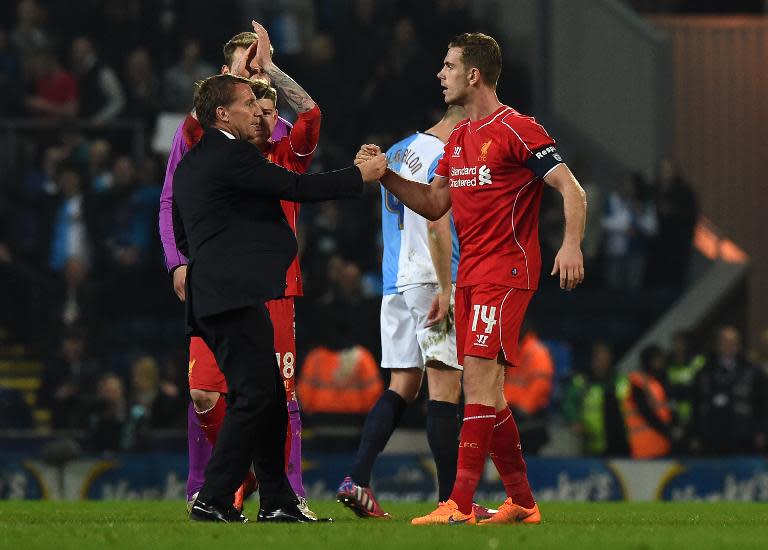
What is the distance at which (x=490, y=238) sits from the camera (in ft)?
27.1

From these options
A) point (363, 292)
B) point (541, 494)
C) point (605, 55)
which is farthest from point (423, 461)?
point (605, 55)

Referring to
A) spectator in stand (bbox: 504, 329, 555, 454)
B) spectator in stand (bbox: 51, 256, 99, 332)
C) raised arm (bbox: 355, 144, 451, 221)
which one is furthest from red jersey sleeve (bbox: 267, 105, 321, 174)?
spectator in stand (bbox: 51, 256, 99, 332)

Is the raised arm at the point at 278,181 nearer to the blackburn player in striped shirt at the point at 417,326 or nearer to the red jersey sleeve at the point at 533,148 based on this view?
the red jersey sleeve at the point at 533,148

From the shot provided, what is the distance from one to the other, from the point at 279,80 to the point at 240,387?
1970 millimetres

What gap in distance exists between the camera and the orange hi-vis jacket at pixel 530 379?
15750 mm

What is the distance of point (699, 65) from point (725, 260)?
4.43 m

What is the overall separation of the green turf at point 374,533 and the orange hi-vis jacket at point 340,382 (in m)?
5.51

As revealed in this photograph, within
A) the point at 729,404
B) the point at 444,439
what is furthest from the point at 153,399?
the point at 444,439

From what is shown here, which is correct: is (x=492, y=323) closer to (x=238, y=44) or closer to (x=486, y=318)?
(x=486, y=318)

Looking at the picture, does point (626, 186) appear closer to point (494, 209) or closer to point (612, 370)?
point (612, 370)

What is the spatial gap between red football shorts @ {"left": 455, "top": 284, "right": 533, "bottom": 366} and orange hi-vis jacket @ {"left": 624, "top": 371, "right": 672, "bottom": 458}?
7665 mm

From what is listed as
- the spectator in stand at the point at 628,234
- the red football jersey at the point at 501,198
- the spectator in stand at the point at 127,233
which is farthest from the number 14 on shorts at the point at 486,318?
the spectator in stand at the point at 628,234

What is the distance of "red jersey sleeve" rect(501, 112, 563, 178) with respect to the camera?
26.6 feet

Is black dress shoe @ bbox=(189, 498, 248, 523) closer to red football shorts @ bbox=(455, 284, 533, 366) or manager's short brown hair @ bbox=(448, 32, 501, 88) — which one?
red football shorts @ bbox=(455, 284, 533, 366)
